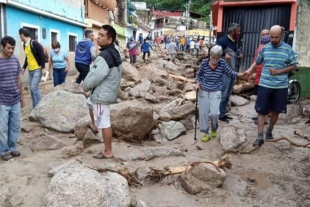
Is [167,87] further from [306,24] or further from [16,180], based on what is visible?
[16,180]

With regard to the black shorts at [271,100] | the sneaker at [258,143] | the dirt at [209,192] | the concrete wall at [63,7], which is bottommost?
the dirt at [209,192]

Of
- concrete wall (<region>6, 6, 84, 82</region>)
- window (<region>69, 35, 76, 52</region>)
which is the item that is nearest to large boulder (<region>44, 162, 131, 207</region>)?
concrete wall (<region>6, 6, 84, 82</region>)

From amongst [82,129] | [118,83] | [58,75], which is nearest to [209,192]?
[118,83]

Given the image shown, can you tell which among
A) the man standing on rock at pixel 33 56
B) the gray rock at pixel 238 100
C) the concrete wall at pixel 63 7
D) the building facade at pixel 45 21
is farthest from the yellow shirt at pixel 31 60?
the concrete wall at pixel 63 7

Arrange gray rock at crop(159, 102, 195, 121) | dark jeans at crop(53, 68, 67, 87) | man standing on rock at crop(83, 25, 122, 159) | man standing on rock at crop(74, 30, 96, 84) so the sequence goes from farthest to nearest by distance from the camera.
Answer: dark jeans at crop(53, 68, 67, 87) < man standing on rock at crop(74, 30, 96, 84) < gray rock at crop(159, 102, 195, 121) < man standing on rock at crop(83, 25, 122, 159)

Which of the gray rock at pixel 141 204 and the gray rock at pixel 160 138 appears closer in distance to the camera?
the gray rock at pixel 141 204

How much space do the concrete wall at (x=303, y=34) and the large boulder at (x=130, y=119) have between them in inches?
295

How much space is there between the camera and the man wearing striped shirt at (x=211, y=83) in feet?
16.2

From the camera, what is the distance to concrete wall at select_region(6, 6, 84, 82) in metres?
10.5

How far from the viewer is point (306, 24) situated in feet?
35.2

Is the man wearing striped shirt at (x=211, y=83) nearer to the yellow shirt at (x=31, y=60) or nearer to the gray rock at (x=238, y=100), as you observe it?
the gray rock at (x=238, y=100)

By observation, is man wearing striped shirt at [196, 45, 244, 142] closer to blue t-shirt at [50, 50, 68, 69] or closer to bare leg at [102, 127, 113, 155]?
bare leg at [102, 127, 113, 155]

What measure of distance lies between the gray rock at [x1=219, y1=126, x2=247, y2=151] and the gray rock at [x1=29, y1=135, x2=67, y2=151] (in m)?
2.41

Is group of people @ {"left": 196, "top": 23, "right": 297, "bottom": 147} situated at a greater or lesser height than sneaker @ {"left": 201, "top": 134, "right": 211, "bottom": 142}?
greater
